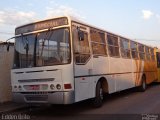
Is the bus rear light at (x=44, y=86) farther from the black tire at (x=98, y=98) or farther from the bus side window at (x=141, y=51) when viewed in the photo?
the bus side window at (x=141, y=51)

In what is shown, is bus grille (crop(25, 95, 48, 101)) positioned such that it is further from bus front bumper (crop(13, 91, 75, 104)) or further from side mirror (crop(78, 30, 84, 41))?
side mirror (crop(78, 30, 84, 41))

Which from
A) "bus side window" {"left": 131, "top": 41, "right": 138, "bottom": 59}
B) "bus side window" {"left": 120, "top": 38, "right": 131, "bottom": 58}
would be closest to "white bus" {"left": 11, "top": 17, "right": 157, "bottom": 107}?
"bus side window" {"left": 120, "top": 38, "right": 131, "bottom": 58}

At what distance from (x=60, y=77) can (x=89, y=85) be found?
152 cm

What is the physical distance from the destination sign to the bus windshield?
8.0 inches

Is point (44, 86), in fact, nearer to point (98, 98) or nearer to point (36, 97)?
point (36, 97)

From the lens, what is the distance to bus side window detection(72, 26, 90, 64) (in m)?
10.4

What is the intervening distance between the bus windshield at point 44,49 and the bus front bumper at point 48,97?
95 centimetres

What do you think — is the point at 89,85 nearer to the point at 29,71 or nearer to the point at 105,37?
the point at 29,71

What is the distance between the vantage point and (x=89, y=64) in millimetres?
11227

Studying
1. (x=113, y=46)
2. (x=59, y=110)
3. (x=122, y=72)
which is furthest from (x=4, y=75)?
(x=122, y=72)

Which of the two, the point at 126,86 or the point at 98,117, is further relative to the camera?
the point at 126,86

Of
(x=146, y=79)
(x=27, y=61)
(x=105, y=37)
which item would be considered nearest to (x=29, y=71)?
(x=27, y=61)

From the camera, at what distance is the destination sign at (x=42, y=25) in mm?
10398

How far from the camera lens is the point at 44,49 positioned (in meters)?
10.4
